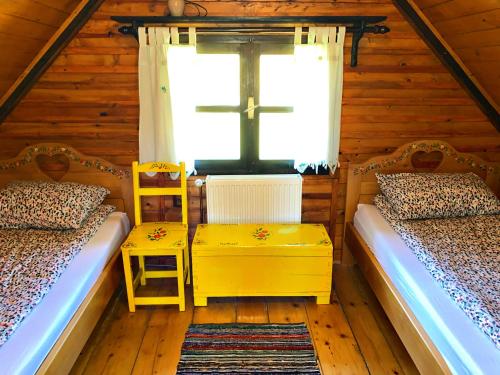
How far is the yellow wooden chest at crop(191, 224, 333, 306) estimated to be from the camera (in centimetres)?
263

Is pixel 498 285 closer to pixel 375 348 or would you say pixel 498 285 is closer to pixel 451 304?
pixel 451 304

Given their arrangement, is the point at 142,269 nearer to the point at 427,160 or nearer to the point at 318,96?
the point at 318,96

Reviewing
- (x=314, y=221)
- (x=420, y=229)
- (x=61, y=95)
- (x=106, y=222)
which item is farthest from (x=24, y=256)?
(x=420, y=229)

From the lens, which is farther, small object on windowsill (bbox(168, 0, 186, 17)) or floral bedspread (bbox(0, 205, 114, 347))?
small object on windowsill (bbox(168, 0, 186, 17))

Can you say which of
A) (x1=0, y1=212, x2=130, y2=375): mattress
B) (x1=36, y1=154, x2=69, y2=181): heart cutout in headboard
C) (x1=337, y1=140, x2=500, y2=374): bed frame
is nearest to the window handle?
(x1=337, y1=140, x2=500, y2=374): bed frame

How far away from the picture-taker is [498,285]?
Answer: 195 centimetres

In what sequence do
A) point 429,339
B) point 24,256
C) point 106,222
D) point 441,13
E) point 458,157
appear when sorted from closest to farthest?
point 429,339, point 24,256, point 441,13, point 106,222, point 458,157

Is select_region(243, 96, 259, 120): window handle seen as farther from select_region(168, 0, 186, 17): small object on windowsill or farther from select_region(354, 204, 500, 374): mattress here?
select_region(354, 204, 500, 374): mattress

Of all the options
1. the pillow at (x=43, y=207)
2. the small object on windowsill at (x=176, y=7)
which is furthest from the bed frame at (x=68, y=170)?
the small object on windowsill at (x=176, y=7)

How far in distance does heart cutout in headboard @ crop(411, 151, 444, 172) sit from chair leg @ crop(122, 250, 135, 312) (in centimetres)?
214

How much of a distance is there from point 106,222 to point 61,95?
3.08 feet

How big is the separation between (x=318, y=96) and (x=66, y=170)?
188cm

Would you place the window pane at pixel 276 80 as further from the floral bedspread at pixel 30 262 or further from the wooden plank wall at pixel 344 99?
the floral bedspread at pixel 30 262

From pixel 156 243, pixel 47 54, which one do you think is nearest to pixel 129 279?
pixel 156 243
